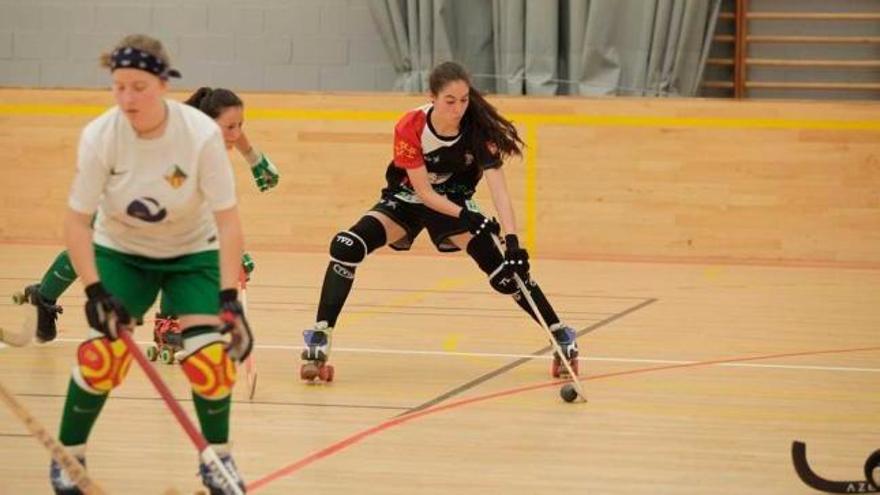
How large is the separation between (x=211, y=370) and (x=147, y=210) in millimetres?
506

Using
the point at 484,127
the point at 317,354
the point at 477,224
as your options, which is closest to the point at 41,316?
the point at 317,354

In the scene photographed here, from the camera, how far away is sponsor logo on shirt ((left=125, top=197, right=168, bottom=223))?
4.43 metres

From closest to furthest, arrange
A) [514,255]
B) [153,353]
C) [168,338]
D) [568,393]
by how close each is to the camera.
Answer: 1. [568,393]
2. [514,255]
3. [168,338]
4. [153,353]

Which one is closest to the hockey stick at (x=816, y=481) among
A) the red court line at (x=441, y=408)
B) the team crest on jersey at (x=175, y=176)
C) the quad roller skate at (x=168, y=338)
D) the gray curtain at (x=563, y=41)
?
the red court line at (x=441, y=408)

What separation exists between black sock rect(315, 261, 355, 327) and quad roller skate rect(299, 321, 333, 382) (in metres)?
0.05

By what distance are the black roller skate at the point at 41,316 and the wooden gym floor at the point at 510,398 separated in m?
0.12

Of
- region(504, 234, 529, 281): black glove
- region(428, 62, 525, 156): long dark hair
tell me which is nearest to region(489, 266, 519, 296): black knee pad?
region(504, 234, 529, 281): black glove

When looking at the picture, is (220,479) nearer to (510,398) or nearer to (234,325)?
(234,325)

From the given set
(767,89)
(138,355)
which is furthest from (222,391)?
(767,89)

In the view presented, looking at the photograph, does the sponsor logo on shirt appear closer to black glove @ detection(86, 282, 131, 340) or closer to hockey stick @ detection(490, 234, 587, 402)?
black glove @ detection(86, 282, 131, 340)

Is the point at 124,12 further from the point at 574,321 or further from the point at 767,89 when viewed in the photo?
the point at 574,321

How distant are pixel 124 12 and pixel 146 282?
1031cm

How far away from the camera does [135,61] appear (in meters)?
4.29

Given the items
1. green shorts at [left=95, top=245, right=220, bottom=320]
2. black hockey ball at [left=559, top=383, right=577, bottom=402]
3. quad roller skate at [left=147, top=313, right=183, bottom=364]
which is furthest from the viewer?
quad roller skate at [left=147, top=313, right=183, bottom=364]
